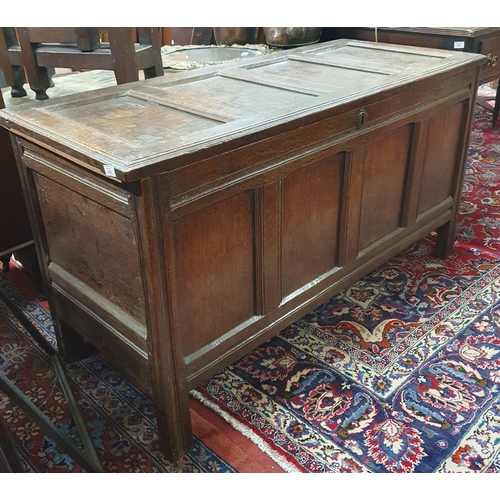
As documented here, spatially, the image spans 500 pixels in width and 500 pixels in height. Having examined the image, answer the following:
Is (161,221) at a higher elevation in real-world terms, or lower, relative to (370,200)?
higher

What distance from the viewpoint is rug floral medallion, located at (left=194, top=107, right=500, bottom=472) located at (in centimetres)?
171

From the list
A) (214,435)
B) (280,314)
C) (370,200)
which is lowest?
(214,435)

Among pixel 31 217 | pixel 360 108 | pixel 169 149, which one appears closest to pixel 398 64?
pixel 360 108

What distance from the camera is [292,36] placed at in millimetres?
3117

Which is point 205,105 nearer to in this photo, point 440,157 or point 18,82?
point 440,157

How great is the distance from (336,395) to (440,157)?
3.80 ft

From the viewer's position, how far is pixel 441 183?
2.56 m

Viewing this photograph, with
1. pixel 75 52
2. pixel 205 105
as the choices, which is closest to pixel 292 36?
pixel 75 52

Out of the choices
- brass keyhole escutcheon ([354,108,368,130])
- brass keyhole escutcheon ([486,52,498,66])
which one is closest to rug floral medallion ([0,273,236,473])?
brass keyhole escutcheon ([354,108,368,130])

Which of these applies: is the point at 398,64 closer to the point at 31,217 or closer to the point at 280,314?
the point at 280,314

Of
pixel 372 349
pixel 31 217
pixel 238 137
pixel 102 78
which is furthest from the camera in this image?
pixel 102 78

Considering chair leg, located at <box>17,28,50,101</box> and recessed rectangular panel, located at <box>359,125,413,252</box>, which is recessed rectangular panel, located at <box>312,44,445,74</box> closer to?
recessed rectangular panel, located at <box>359,125,413,252</box>

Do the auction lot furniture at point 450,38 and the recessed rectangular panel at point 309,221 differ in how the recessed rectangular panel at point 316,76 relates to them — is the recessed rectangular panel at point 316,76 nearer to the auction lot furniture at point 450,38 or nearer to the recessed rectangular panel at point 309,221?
the recessed rectangular panel at point 309,221

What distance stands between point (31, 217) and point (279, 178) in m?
0.80
